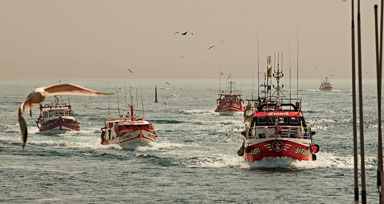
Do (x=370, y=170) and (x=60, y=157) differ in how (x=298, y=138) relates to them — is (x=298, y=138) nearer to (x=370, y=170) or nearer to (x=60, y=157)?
(x=370, y=170)

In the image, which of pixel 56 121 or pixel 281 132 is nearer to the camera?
pixel 281 132

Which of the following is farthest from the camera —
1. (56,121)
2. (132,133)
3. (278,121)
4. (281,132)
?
(56,121)

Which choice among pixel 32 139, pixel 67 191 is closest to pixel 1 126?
pixel 32 139

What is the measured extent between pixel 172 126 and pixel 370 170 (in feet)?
208

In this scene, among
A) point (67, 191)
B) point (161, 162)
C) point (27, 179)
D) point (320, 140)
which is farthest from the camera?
point (320, 140)

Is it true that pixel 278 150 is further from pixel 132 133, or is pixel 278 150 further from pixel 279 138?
pixel 132 133

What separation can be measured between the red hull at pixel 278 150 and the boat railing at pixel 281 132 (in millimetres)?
894

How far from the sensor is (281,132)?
180 feet

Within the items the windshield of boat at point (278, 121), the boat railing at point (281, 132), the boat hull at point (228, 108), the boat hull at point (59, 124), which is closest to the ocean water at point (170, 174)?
the boat railing at point (281, 132)

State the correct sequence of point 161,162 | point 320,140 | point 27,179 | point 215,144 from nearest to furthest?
point 27,179, point 161,162, point 215,144, point 320,140

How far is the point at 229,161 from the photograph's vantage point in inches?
2493

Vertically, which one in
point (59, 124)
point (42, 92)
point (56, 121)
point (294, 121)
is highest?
point (42, 92)

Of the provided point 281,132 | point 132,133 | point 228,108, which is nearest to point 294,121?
point 281,132

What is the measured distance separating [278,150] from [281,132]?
195 centimetres
